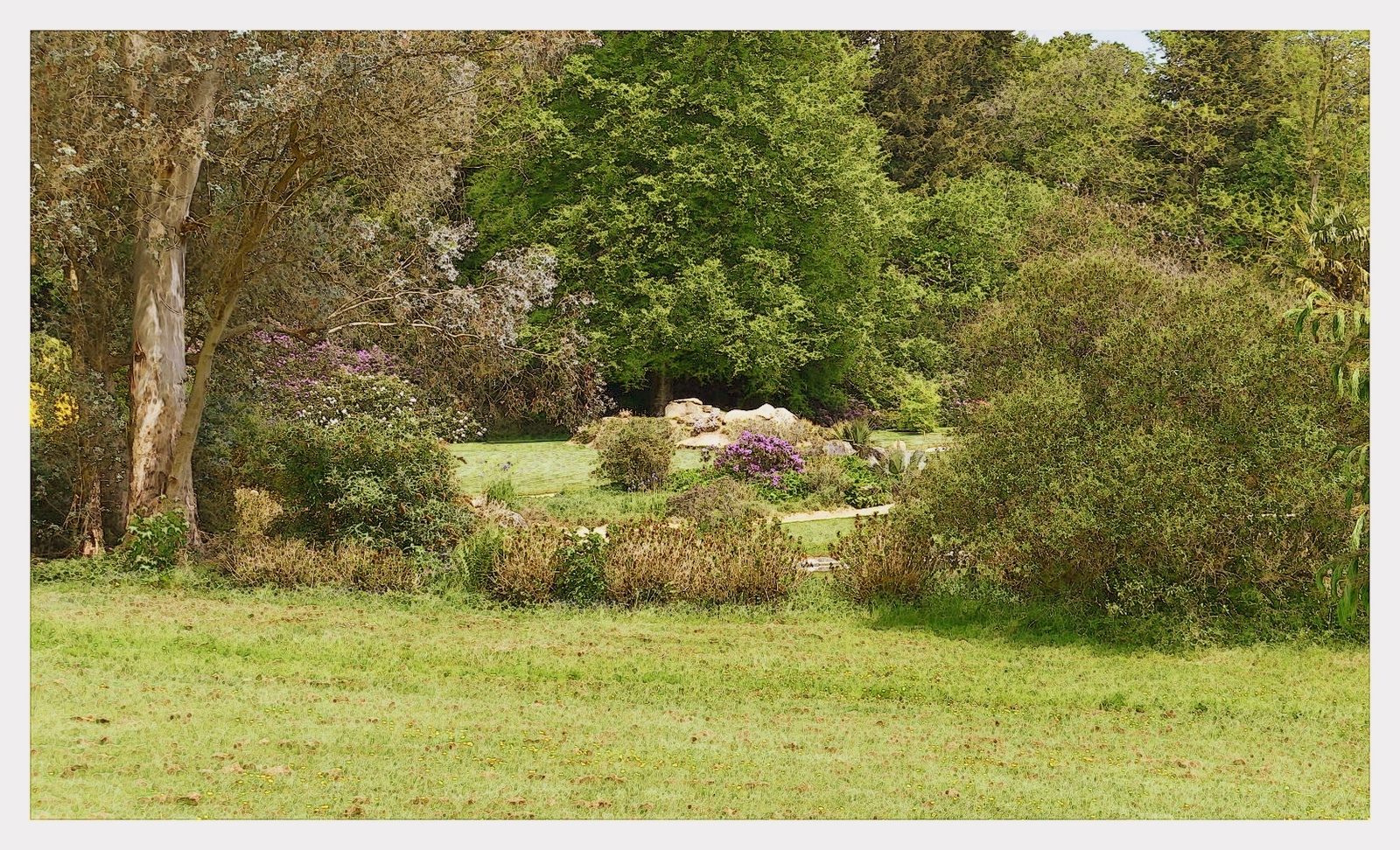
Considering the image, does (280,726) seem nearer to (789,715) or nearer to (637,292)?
(789,715)

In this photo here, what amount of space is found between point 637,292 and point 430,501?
44.1 feet

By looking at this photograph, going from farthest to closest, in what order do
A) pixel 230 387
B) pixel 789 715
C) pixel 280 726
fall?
pixel 230 387
pixel 789 715
pixel 280 726

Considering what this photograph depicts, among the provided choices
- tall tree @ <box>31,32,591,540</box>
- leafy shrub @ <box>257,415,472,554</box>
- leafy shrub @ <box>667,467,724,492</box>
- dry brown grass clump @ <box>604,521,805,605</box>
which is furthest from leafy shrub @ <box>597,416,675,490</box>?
dry brown grass clump @ <box>604,521,805,605</box>

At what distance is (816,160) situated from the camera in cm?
2569

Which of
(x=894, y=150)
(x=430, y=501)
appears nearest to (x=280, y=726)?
(x=430, y=501)

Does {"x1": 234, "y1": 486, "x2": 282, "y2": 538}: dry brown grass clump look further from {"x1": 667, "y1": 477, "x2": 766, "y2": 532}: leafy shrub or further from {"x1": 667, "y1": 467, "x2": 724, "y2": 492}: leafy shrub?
{"x1": 667, "y1": 467, "x2": 724, "y2": 492}: leafy shrub

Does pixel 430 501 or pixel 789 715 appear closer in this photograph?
pixel 789 715

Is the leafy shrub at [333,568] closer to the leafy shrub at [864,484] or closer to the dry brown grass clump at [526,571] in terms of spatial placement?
the dry brown grass clump at [526,571]

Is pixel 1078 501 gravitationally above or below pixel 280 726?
above

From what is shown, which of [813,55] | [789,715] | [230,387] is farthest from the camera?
[813,55]

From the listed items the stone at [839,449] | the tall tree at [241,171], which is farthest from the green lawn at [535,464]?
the tall tree at [241,171]

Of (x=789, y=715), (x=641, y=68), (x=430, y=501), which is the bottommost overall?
(x=789, y=715)

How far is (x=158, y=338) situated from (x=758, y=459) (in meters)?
8.23

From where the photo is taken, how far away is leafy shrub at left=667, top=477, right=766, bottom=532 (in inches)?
599
